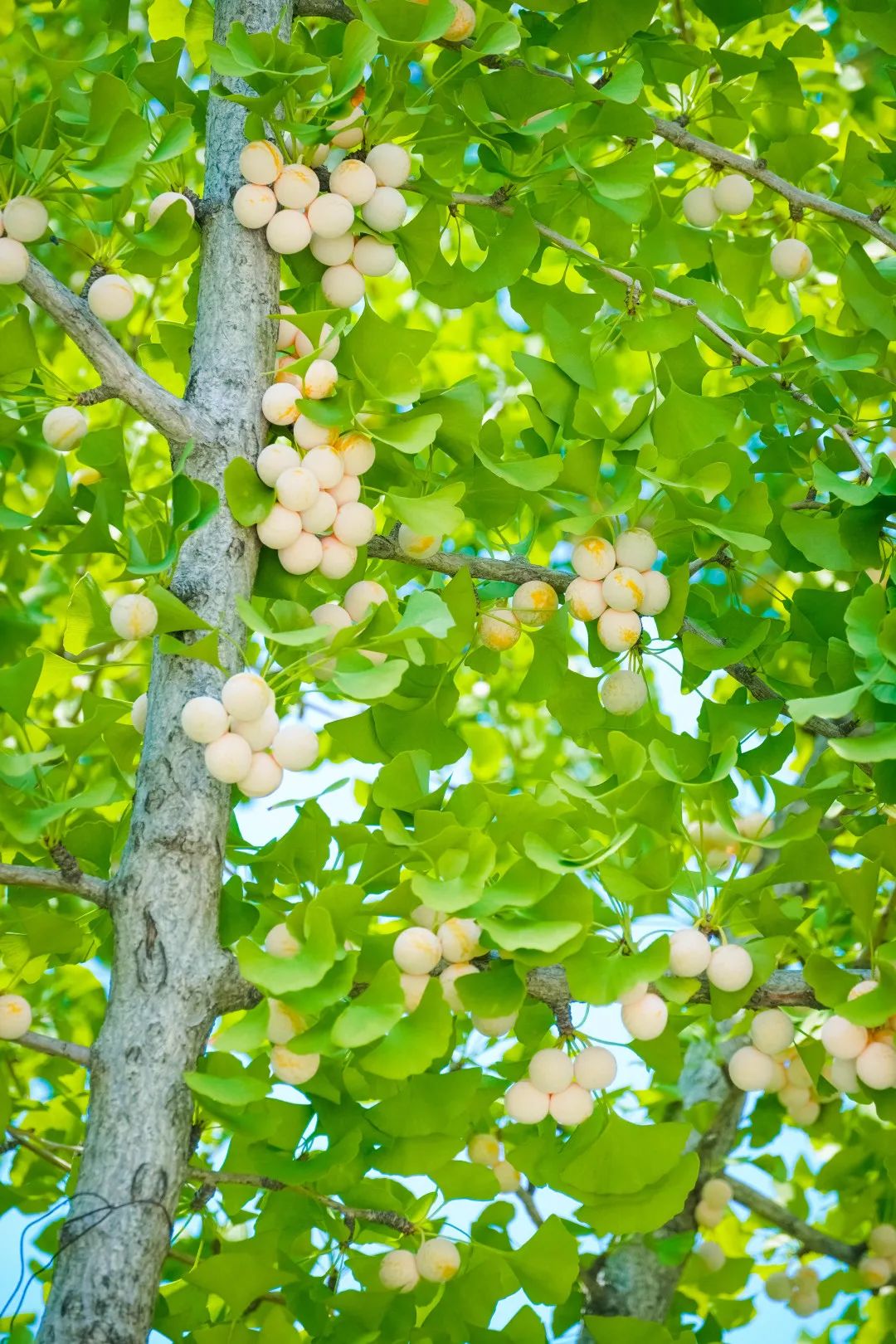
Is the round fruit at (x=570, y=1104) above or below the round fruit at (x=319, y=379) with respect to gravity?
below

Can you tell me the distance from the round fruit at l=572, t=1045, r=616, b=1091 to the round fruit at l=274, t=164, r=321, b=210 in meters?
0.82

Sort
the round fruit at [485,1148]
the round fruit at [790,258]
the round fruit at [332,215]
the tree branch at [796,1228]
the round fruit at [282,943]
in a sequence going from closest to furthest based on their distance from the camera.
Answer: the round fruit at [282,943], the round fruit at [332,215], the round fruit at [790,258], the round fruit at [485,1148], the tree branch at [796,1228]

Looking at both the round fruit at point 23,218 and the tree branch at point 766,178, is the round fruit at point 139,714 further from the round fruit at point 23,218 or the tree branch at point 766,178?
the tree branch at point 766,178

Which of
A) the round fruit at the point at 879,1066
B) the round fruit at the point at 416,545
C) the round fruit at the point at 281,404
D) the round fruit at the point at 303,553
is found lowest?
the round fruit at the point at 879,1066

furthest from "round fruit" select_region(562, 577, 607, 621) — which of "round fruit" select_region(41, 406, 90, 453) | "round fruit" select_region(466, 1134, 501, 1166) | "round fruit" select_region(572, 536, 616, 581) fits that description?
"round fruit" select_region(466, 1134, 501, 1166)

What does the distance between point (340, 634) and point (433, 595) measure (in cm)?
8

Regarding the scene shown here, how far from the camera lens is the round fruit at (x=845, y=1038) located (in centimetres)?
107

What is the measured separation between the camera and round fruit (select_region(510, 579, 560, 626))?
4.28ft

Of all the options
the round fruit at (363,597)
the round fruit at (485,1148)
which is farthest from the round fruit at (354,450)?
the round fruit at (485,1148)

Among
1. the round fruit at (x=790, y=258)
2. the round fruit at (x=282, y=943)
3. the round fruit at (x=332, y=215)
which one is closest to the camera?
the round fruit at (x=282, y=943)

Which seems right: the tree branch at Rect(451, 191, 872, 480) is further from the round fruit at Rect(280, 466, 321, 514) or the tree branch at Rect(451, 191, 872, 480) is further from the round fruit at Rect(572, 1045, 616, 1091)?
the round fruit at Rect(572, 1045, 616, 1091)

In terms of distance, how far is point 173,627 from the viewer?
1.08 metres

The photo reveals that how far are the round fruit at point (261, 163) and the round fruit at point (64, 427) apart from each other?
281mm

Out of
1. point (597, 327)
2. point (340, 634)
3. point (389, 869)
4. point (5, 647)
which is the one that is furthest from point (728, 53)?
point (5, 647)
